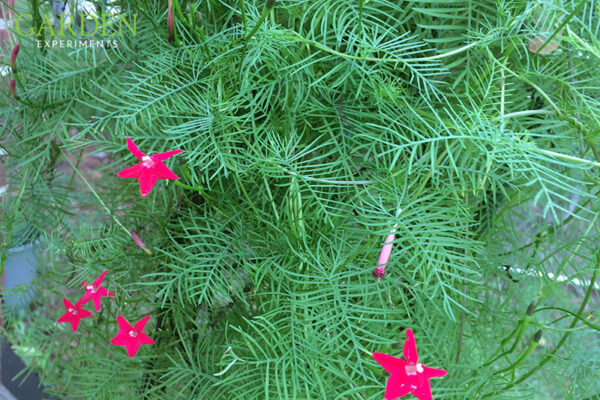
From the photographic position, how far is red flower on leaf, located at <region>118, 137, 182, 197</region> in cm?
47

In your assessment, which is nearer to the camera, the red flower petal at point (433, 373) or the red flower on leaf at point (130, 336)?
the red flower petal at point (433, 373)

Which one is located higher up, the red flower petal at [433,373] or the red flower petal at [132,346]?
the red flower petal at [433,373]

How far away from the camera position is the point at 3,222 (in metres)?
0.74

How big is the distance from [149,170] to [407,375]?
0.30 metres

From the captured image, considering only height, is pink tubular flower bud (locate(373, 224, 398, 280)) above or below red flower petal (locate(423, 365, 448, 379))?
above

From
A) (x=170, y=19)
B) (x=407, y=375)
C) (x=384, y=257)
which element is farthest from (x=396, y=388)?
(x=170, y=19)

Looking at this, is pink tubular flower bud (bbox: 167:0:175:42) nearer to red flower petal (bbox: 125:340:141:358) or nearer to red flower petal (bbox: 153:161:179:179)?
red flower petal (bbox: 153:161:179:179)

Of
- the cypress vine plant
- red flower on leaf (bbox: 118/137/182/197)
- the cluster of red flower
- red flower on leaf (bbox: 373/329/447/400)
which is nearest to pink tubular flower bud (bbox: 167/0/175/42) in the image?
the cypress vine plant

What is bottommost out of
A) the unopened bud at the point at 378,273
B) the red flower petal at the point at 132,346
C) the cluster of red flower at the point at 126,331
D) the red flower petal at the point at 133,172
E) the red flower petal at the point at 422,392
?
the red flower petal at the point at 132,346

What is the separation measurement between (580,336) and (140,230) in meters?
0.70

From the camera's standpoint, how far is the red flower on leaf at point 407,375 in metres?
0.43

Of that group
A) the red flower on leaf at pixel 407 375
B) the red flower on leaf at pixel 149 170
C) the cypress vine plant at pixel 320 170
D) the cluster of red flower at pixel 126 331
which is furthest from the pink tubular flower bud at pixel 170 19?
the red flower on leaf at pixel 407 375

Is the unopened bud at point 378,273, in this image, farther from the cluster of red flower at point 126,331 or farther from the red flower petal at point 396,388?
the cluster of red flower at point 126,331

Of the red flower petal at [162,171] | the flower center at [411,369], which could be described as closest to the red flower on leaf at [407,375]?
the flower center at [411,369]
